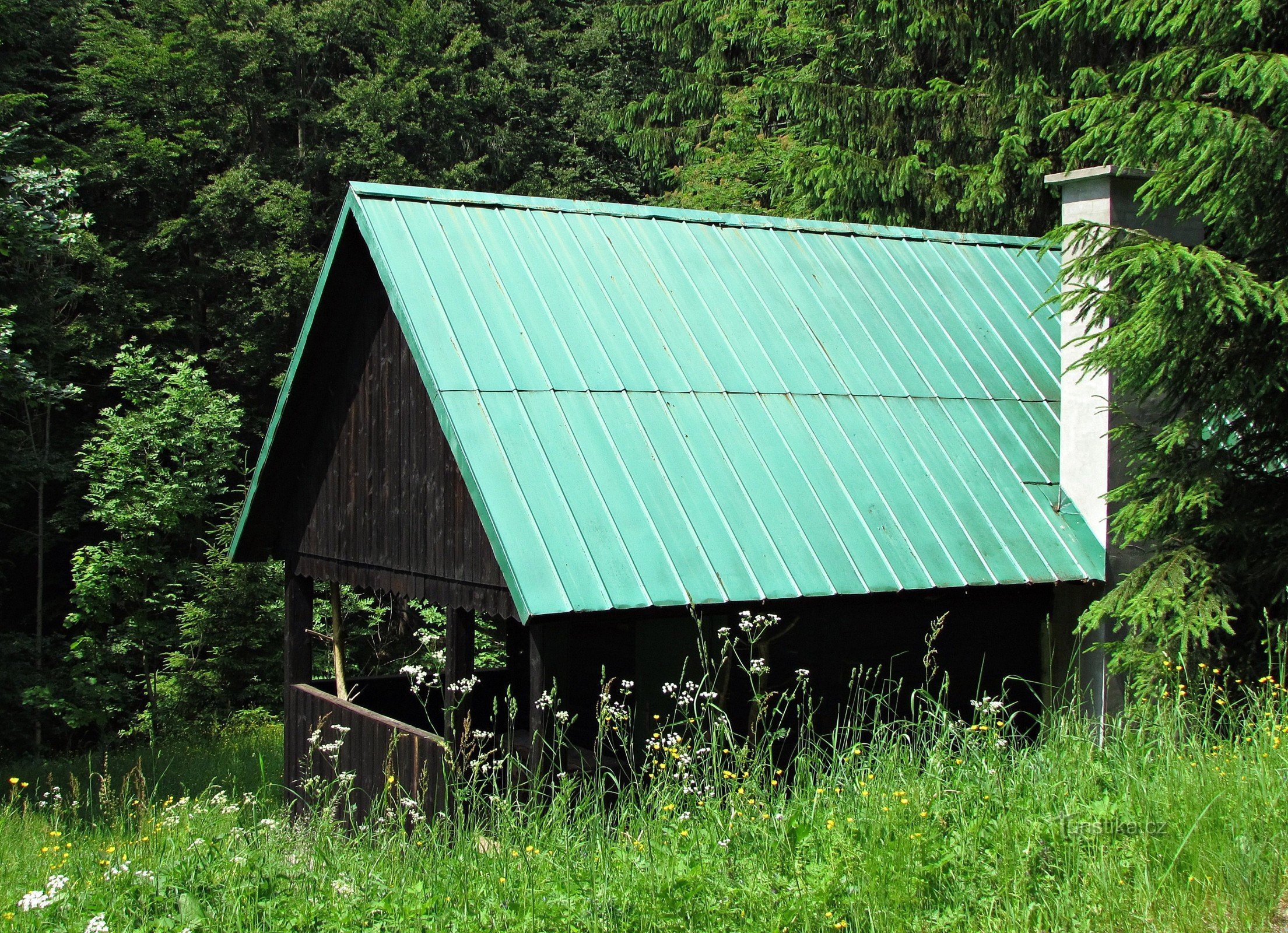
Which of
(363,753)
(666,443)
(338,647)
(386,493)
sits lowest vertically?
(363,753)

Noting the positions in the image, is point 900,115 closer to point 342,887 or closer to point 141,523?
point 141,523

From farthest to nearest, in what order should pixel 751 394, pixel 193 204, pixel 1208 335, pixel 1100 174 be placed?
pixel 193 204, pixel 1100 174, pixel 751 394, pixel 1208 335

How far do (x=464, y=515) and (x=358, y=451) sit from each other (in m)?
2.10

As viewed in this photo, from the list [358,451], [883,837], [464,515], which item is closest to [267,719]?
[358,451]

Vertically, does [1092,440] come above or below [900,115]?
below

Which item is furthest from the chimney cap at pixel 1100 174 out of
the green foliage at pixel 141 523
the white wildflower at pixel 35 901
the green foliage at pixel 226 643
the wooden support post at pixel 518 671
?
the green foliage at pixel 141 523

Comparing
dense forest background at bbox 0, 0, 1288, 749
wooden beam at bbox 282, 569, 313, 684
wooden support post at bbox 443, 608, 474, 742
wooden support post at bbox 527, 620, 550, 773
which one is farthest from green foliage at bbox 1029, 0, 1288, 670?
wooden beam at bbox 282, 569, 313, 684

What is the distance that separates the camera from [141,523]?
21375 millimetres

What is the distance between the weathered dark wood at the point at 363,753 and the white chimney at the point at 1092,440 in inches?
167

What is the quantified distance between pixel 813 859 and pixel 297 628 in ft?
23.7

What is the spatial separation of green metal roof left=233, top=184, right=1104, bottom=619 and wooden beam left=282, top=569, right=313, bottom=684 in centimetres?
132

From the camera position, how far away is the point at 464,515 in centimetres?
761

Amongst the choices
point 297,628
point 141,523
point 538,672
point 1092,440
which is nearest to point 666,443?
point 538,672

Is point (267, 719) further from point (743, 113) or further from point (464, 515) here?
point (464, 515)
